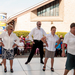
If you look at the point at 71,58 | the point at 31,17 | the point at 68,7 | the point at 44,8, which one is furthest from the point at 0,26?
the point at 71,58

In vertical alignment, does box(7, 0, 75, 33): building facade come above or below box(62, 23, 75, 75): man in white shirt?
above

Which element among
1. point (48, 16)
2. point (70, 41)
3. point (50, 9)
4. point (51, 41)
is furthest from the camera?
point (50, 9)

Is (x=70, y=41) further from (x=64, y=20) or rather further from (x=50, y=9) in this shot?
(x=50, y=9)

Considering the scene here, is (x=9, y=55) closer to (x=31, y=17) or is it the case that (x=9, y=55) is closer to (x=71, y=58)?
(x=71, y=58)

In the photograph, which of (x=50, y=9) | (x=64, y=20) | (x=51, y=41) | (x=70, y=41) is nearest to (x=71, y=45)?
(x=70, y=41)

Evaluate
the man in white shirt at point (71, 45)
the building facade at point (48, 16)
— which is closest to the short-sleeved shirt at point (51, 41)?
the man in white shirt at point (71, 45)

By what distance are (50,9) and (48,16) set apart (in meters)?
0.95

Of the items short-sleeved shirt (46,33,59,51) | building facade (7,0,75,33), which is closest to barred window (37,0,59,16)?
building facade (7,0,75,33)

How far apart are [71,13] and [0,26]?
935 cm

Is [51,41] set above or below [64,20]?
below

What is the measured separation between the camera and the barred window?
20188mm

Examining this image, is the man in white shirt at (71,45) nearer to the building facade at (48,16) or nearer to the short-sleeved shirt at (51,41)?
the short-sleeved shirt at (51,41)

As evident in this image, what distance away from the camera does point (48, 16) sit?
2020 centimetres

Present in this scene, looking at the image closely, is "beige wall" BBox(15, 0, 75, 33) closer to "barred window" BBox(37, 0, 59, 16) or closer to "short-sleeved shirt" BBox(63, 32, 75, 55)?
"barred window" BBox(37, 0, 59, 16)
